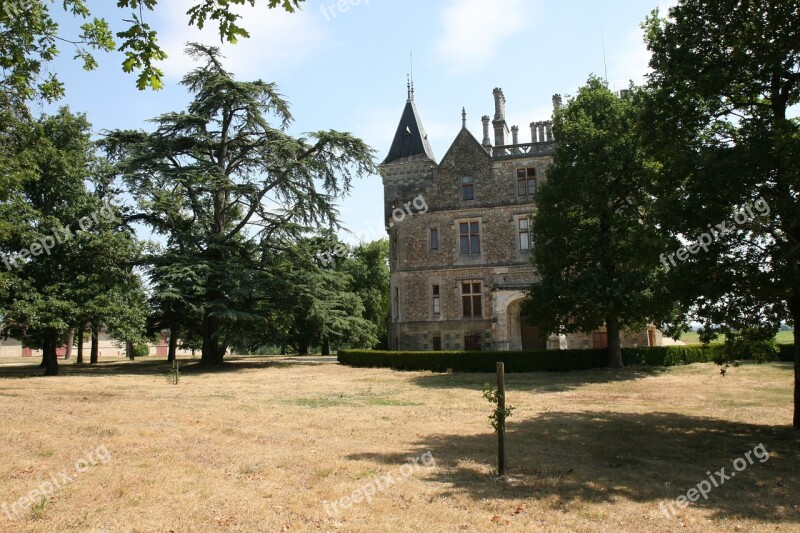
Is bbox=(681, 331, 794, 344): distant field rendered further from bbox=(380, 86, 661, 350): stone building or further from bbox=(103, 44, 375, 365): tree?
bbox=(103, 44, 375, 365): tree

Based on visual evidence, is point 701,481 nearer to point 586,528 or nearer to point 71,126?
point 586,528

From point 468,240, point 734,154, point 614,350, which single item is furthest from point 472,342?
point 734,154

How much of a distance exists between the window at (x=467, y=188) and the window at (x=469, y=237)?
1438 mm

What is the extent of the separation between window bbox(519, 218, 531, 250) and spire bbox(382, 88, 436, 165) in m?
7.53

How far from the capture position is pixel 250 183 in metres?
26.5

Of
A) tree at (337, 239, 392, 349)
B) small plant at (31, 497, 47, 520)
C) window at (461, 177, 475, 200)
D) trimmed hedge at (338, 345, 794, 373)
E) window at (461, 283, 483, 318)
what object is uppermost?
window at (461, 177, 475, 200)

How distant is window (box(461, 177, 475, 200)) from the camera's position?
30406mm

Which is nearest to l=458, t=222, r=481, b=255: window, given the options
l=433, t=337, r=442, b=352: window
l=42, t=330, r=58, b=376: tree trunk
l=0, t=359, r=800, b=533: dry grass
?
l=433, t=337, r=442, b=352: window

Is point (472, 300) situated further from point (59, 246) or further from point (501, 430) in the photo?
point (501, 430)

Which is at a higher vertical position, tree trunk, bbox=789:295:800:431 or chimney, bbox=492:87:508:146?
chimney, bbox=492:87:508:146

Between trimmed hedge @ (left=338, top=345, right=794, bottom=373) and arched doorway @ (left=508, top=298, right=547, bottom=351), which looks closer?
trimmed hedge @ (left=338, top=345, right=794, bottom=373)

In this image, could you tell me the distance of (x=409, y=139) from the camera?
35.3m

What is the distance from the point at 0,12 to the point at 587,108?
20047mm

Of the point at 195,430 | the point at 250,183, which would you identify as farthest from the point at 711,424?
the point at 250,183
